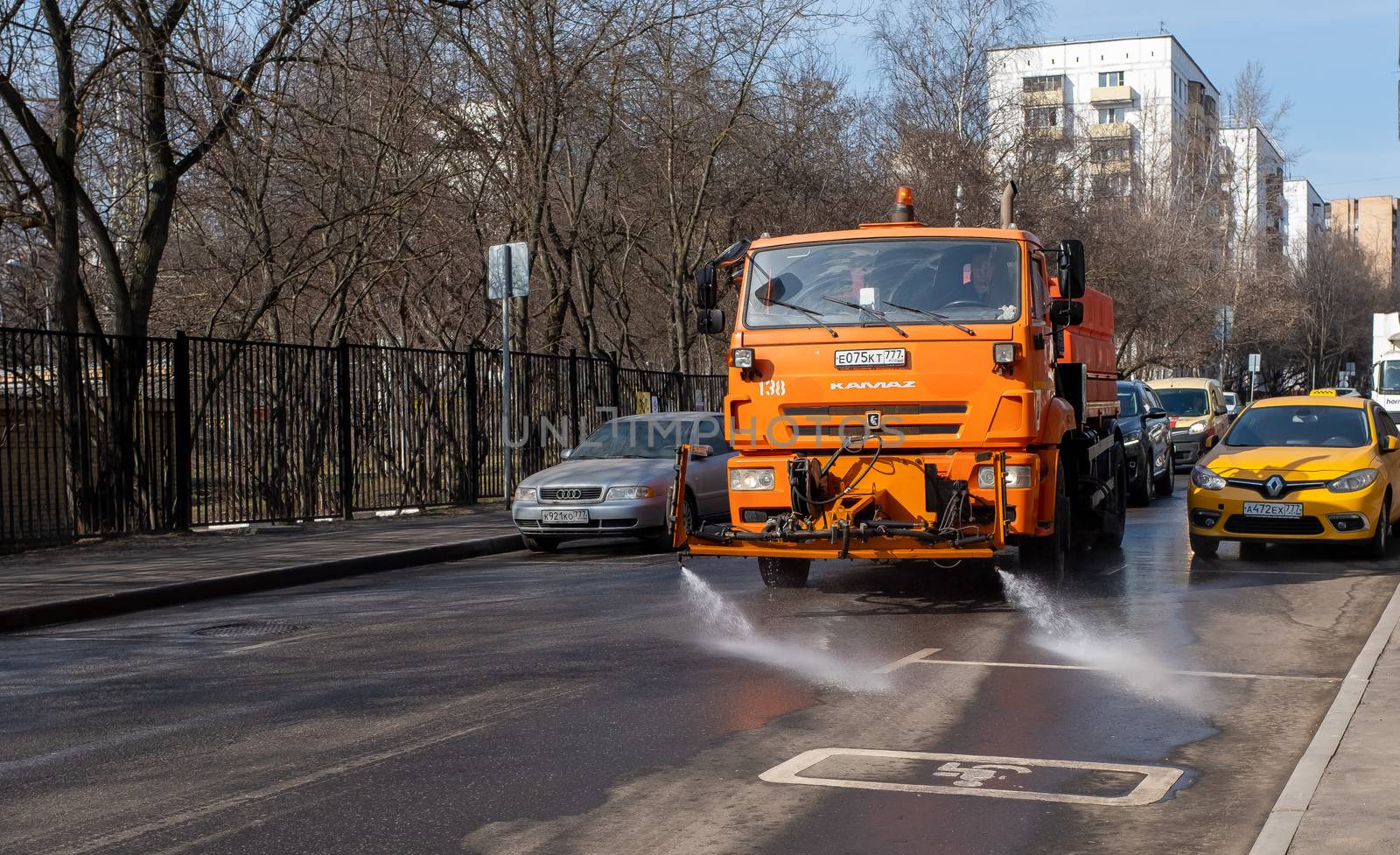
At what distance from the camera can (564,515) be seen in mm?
15805

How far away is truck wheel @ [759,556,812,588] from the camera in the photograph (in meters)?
12.5

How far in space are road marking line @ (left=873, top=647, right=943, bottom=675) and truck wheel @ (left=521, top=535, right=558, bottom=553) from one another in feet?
25.5

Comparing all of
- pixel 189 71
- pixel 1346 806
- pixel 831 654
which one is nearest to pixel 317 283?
pixel 189 71

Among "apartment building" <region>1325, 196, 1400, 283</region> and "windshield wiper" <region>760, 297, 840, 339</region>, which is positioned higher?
"apartment building" <region>1325, 196, 1400, 283</region>

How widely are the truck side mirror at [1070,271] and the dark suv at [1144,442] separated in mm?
8070

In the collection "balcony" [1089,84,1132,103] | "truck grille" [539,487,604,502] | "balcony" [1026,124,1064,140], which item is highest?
"balcony" [1089,84,1132,103]

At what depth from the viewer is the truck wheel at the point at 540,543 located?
16.4 metres

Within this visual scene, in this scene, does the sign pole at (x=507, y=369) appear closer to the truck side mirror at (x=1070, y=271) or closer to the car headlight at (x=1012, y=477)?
the truck side mirror at (x=1070, y=271)

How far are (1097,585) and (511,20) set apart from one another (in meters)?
15.3

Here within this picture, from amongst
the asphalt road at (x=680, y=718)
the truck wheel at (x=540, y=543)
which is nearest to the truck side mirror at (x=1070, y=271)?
the asphalt road at (x=680, y=718)

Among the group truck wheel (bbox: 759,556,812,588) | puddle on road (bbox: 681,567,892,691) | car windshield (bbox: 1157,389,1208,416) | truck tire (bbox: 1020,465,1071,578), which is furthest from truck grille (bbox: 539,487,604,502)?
car windshield (bbox: 1157,389,1208,416)

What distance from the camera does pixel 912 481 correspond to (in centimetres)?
1056

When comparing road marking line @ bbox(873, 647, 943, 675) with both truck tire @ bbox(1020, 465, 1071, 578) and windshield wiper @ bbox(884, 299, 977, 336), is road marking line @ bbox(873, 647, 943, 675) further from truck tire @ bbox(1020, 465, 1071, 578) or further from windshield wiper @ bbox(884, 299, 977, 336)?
windshield wiper @ bbox(884, 299, 977, 336)

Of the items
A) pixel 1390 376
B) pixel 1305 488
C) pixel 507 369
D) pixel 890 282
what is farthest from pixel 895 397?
pixel 1390 376
